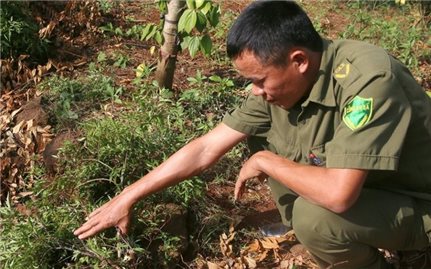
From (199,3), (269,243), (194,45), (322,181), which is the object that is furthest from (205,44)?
(322,181)

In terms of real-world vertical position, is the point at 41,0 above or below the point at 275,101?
below

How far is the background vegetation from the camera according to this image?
8.65ft

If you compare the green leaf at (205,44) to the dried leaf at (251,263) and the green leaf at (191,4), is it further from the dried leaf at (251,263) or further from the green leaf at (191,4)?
the dried leaf at (251,263)

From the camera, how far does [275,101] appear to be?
89.7 inches

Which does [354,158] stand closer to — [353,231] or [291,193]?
[353,231]

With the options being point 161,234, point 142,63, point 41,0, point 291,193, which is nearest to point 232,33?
point 291,193

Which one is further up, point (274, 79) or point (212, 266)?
point (274, 79)

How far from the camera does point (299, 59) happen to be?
84.3 inches

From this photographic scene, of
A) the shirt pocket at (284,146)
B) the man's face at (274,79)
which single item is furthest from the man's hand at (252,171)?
the man's face at (274,79)

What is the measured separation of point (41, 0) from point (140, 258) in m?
2.80

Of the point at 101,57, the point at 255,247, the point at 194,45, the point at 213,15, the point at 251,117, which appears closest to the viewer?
the point at 251,117

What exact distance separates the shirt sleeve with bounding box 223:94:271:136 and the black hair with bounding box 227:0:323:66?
17.0 inches

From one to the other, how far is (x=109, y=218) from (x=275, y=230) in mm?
944

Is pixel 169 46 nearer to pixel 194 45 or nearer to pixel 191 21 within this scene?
pixel 194 45
